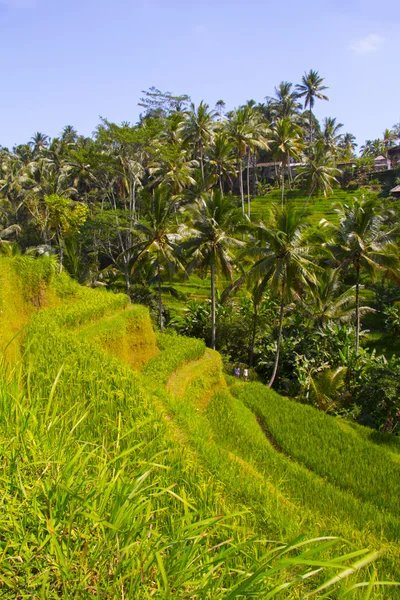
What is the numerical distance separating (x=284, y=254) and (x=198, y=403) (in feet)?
23.7

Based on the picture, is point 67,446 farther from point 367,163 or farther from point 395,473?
point 367,163

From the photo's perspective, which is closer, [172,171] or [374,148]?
[172,171]

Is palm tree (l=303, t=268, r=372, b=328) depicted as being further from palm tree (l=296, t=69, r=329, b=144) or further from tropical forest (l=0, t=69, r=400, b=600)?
palm tree (l=296, t=69, r=329, b=144)

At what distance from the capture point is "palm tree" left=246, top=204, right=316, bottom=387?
17766 mm

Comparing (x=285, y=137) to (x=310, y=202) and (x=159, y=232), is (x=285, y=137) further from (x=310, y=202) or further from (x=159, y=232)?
(x=159, y=232)

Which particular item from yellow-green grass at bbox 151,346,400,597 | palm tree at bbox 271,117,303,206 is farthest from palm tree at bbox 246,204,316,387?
palm tree at bbox 271,117,303,206

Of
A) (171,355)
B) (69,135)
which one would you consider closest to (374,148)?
(69,135)

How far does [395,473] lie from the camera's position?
12203 millimetres

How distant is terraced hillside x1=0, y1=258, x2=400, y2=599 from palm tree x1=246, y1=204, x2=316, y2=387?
417 centimetres

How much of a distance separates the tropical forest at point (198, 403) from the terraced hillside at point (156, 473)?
29mm

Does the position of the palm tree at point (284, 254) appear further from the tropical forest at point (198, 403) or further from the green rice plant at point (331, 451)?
the green rice plant at point (331, 451)

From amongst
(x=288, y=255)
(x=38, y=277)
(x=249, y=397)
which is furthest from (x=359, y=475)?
(x=38, y=277)

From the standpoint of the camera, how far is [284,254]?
59.2 feet

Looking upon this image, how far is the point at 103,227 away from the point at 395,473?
25.4m
